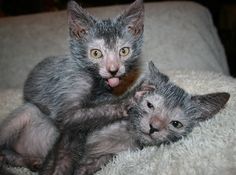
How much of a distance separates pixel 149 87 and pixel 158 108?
11cm

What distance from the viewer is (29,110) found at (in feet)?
5.73

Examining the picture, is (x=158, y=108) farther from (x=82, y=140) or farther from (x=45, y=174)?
→ (x=45, y=174)

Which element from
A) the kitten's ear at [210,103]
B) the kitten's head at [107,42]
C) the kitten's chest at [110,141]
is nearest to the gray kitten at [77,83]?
the kitten's head at [107,42]

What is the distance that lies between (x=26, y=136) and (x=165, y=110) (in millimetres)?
594

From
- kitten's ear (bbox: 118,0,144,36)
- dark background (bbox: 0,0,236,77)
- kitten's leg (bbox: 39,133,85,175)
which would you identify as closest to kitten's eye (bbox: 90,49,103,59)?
kitten's ear (bbox: 118,0,144,36)

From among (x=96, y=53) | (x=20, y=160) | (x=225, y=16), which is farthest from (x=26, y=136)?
(x=225, y=16)

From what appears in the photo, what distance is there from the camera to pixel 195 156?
4.23ft

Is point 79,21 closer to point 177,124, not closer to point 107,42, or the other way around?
point 107,42

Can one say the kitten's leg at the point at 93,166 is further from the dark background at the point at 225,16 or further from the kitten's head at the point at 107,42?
the dark background at the point at 225,16

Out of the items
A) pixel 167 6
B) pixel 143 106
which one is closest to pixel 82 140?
pixel 143 106

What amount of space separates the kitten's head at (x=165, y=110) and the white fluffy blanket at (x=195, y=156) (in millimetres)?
42

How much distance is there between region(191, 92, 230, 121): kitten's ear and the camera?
1491mm

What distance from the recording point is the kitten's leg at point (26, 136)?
5.47 feet

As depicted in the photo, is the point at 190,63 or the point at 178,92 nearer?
the point at 178,92
